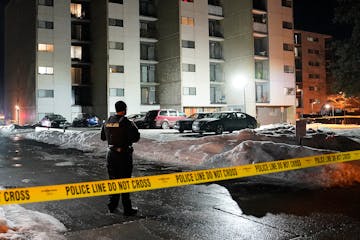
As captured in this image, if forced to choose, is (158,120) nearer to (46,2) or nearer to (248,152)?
(46,2)

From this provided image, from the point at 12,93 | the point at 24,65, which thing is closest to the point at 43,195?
the point at 24,65

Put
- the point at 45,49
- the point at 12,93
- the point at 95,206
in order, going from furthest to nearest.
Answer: the point at 12,93 → the point at 45,49 → the point at 95,206

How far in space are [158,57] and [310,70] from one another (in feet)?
160

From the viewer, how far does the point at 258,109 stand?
1943 inches

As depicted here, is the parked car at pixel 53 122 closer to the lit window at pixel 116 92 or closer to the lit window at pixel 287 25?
the lit window at pixel 116 92

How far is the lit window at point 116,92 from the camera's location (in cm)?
4878

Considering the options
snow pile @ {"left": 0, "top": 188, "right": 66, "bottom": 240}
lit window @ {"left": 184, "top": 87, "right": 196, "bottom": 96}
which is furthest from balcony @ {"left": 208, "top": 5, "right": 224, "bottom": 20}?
snow pile @ {"left": 0, "top": 188, "right": 66, "bottom": 240}

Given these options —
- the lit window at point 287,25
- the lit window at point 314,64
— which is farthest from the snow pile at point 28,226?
the lit window at point 314,64

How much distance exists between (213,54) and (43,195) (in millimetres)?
49221

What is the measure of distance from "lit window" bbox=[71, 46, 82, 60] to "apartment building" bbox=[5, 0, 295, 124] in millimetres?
38

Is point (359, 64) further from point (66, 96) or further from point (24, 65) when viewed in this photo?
point (24, 65)

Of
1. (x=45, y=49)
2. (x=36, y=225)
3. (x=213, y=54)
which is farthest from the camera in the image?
(x=213, y=54)

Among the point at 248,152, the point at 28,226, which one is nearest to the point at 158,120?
the point at 248,152

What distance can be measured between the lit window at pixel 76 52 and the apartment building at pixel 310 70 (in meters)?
50.0
